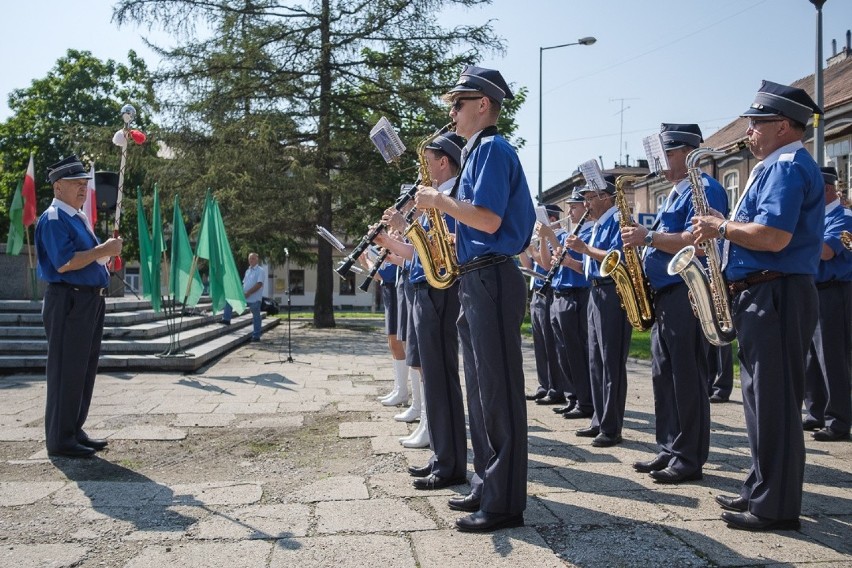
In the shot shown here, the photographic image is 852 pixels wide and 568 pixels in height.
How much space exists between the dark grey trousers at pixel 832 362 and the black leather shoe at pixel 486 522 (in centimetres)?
414

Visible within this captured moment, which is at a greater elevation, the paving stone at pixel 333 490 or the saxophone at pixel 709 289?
the saxophone at pixel 709 289

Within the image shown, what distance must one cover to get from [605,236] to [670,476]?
2.53m

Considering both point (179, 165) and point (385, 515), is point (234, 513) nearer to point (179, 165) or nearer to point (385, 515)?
point (385, 515)

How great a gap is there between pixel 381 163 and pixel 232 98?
15.4 feet

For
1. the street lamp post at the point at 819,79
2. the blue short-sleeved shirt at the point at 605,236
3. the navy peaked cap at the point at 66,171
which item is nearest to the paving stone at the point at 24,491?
the navy peaked cap at the point at 66,171

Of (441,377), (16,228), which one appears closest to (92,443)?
(441,377)

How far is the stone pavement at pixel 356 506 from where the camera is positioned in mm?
3541

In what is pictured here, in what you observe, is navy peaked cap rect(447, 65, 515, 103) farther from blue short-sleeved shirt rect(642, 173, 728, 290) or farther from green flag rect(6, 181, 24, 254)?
green flag rect(6, 181, 24, 254)

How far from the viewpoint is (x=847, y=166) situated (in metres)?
24.5

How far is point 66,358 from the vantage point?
5.86 m

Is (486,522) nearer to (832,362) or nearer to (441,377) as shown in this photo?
(441,377)

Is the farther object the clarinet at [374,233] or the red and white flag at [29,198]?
the red and white flag at [29,198]

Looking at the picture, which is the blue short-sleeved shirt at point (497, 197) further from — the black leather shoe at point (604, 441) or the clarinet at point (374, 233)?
the black leather shoe at point (604, 441)

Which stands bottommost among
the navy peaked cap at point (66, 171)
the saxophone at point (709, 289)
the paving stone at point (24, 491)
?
the paving stone at point (24, 491)
